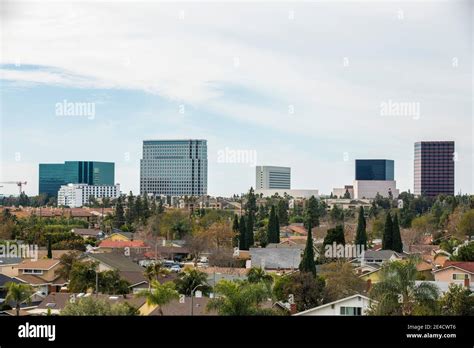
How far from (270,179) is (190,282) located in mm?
4967

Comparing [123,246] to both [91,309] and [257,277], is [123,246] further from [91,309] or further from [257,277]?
→ [91,309]

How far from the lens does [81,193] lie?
1645 cm

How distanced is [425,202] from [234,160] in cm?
1187

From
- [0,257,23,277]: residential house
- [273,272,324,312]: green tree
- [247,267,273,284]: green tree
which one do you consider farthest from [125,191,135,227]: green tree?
[273,272,324,312]: green tree

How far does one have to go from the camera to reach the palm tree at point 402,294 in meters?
5.97

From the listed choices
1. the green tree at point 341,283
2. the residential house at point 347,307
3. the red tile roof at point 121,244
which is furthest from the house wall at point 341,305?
the red tile roof at point 121,244

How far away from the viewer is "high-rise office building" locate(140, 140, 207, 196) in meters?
11.3

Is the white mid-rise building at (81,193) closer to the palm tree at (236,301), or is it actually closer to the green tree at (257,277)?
the green tree at (257,277)

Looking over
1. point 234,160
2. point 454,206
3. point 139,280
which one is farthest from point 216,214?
point 234,160

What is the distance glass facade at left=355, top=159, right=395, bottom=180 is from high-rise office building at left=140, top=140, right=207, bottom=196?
3.47 m

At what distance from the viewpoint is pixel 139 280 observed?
31.4ft

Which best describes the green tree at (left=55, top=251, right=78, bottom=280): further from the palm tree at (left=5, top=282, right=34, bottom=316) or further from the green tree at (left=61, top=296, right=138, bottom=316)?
the green tree at (left=61, top=296, right=138, bottom=316)

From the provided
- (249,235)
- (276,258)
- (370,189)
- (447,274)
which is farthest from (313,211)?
(447,274)
